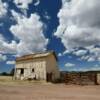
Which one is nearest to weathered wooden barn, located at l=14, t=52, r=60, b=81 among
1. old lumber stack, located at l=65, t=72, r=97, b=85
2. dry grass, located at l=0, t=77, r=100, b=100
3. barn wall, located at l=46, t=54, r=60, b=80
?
barn wall, located at l=46, t=54, r=60, b=80

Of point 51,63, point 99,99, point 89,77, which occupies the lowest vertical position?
point 99,99

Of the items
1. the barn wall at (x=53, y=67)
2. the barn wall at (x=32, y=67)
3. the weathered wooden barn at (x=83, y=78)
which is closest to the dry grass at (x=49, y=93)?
the weathered wooden barn at (x=83, y=78)

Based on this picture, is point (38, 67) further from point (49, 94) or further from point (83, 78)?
point (49, 94)

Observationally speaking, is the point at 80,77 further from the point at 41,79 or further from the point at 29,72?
the point at 29,72

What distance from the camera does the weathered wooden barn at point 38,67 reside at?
38000mm

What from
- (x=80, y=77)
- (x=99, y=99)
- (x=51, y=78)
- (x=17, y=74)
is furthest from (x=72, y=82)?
(x=99, y=99)

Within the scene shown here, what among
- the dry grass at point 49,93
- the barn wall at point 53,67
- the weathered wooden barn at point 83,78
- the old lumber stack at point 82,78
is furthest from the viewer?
the barn wall at point 53,67

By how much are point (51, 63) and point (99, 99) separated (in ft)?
A: 89.3

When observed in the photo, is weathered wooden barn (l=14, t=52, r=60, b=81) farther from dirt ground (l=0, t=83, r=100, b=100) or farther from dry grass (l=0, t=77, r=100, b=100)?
dirt ground (l=0, t=83, r=100, b=100)

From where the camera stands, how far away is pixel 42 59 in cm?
3828

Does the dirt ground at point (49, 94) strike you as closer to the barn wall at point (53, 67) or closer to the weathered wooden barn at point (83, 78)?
the weathered wooden barn at point (83, 78)

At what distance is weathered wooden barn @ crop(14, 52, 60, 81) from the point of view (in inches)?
1496

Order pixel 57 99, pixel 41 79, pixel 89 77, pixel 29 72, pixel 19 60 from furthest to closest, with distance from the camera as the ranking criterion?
pixel 19 60, pixel 29 72, pixel 41 79, pixel 89 77, pixel 57 99

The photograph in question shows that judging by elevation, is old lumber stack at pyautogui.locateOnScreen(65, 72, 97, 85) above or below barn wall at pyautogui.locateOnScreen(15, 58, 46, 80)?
below
